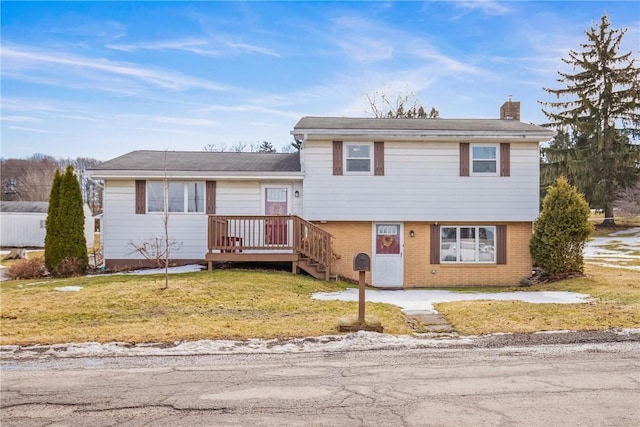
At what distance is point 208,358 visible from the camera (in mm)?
6461

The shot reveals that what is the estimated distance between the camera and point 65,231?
1532cm

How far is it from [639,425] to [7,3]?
1290cm

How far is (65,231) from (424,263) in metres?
11.8

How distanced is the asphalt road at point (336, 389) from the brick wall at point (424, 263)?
374 inches

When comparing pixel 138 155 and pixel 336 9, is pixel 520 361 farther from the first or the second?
pixel 138 155

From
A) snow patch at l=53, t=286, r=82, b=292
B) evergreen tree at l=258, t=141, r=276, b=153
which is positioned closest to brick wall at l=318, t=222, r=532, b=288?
snow patch at l=53, t=286, r=82, b=292

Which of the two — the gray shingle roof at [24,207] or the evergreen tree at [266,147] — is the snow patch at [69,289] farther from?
the evergreen tree at [266,147]

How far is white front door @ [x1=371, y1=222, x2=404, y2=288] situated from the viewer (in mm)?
16359

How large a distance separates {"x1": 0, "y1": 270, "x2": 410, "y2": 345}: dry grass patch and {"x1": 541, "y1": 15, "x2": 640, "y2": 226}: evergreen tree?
3133cm

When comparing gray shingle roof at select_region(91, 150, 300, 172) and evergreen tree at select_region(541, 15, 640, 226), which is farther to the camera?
evergreen tree at select_region(541, 15, 640, 226)

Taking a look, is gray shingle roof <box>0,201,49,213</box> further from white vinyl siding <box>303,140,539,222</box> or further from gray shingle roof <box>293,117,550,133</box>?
white vinyl siding <box>303,140,539,222</box>

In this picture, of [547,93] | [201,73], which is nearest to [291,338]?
[201,73]

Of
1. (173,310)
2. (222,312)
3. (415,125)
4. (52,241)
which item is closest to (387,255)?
(415,125)

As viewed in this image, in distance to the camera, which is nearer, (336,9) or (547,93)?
(336,9)
